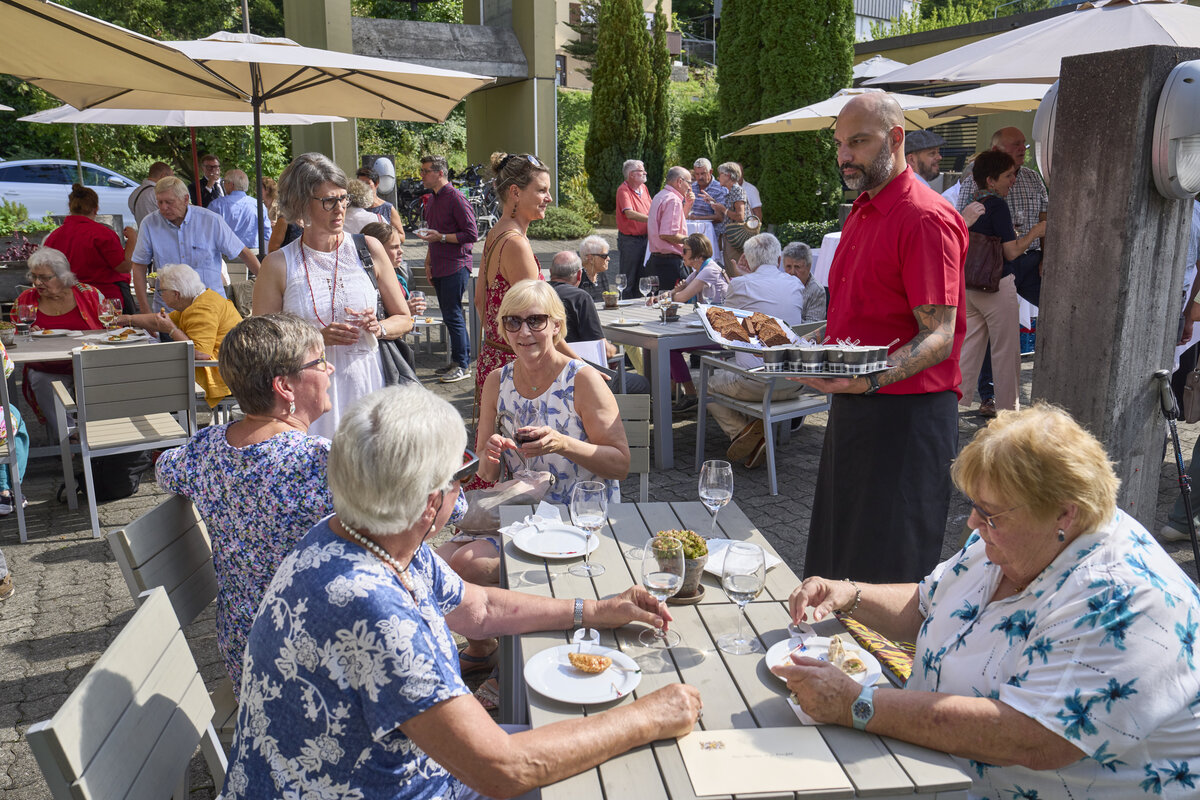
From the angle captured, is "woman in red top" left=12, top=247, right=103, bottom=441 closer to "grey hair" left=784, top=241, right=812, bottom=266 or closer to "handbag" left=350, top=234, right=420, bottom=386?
"handbag" left=350, top=234, right=420, bottom=386

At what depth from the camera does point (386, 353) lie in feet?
13.5

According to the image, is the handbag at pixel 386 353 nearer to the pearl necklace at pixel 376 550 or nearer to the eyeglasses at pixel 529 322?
the eyeglasses at pixel 529 322

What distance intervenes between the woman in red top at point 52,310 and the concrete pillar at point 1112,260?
5.60 metres

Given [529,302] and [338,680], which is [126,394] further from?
[338,680]

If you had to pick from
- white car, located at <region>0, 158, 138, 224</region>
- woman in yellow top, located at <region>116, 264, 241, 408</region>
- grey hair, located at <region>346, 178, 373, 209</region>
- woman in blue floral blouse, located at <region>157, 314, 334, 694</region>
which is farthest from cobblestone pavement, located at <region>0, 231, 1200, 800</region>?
white car, located at <region>0, 158, 138, 224</region>

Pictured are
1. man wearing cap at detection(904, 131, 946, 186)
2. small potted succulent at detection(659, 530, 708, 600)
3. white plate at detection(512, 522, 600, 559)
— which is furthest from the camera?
man wearing cap at detection(904, 131, 946, 186)

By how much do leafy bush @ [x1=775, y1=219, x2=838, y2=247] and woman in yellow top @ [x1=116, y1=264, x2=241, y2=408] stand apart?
10.6 metres

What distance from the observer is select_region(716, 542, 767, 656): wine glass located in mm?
2014

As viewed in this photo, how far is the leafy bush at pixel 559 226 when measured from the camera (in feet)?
61.6

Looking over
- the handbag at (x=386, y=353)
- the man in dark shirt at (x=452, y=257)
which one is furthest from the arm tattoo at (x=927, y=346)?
the man in dark shirt at (x=452, y=257)

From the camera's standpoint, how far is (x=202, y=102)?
6938 millimetres

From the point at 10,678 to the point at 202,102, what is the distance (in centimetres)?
496

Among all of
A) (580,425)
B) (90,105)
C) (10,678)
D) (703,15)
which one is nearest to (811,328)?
(580,425)

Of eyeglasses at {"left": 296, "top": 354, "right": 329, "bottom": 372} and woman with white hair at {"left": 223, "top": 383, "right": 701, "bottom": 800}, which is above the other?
eyeglasses at {"left": 296, "top": 354, "right": 329, "bottom": 372}
